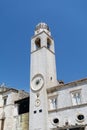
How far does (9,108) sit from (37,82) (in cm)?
872

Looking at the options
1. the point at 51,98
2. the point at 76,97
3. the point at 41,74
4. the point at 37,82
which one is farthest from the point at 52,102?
the point at 41,74

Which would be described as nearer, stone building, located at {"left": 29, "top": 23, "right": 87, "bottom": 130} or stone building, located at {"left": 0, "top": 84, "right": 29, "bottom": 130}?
stone building, located at {"left": 29, "top": 23, "right": 87, "bottom": 130}

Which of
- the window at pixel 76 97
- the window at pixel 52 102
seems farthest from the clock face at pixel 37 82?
the window at pixel 76 97

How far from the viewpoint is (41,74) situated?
112 ft

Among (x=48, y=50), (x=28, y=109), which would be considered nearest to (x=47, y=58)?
(x=48, y=50)

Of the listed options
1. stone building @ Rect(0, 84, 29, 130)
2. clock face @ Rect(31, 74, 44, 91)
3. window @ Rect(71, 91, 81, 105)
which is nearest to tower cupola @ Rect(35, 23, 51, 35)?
clock face @ Rect(31, 74, 44, 91)

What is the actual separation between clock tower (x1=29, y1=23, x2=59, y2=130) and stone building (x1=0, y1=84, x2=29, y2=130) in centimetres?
514

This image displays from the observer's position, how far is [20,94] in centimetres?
4144

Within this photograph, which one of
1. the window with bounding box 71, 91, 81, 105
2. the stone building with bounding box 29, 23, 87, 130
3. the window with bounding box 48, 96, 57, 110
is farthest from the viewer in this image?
the window with bounding box 48, 96, 57, 110

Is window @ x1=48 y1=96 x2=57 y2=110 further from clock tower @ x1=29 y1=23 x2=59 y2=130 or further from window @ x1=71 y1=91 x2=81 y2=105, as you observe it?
window @ x1=71 y1=91 x2=81 y2=105

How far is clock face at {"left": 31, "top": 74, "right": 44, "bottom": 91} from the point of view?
33.6 metres

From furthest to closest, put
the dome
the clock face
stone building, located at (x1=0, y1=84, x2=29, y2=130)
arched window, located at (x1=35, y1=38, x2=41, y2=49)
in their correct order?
the dome < arched window, located at (x1=35, y1=38, x2=41, y2=49) < stone building, located at (x1=0, y1=84, x2=29, y2=130) < the clock face

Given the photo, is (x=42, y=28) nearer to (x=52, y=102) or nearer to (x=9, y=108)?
(x=52, y=102)

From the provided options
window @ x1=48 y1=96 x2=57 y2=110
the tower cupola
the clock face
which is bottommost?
window @ x1=48 y1=96 x2=57 y2=110
